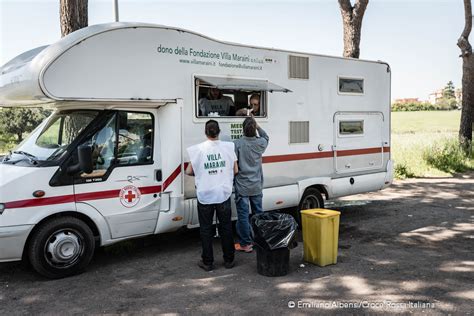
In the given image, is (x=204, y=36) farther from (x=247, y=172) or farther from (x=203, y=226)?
(x=203, y=226)

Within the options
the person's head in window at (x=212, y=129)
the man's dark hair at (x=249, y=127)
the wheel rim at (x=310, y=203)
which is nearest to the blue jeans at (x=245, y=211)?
the man's dark hair at (x=249, y=127)

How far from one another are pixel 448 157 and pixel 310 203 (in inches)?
395

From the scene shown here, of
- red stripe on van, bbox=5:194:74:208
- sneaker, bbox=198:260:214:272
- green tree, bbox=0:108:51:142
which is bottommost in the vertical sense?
sneaker, bbox=198:260:214:272

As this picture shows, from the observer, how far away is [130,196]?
6121 mm

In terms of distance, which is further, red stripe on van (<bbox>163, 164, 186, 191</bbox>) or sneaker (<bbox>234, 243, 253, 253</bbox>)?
sneaker (<bbox>234, 243, 253, 253</bbox>)

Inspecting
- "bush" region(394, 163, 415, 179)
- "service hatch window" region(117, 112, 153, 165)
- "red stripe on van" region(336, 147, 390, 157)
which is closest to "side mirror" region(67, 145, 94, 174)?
"service hatch window" region(117, 112, 153, 165)

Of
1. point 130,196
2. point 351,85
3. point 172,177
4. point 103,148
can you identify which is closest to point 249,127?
point 172,177

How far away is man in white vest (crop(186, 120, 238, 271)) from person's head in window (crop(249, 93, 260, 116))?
5.09ft

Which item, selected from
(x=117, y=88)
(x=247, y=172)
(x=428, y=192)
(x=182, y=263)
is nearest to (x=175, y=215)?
(x=182, y=263)

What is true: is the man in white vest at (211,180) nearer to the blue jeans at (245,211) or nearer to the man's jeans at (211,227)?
the man's jeans at (211,227)

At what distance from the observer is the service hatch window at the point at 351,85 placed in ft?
28.1

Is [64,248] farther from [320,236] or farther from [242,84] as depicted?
[242,84]

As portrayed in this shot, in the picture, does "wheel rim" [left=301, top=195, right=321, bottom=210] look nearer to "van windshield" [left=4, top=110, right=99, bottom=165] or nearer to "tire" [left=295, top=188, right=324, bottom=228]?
"tire" [left=295, top=188, right=324, bottom=228]

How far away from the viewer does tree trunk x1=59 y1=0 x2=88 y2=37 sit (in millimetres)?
8273
